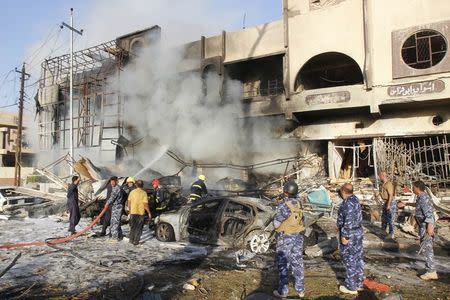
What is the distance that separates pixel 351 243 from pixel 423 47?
13385 millimetres

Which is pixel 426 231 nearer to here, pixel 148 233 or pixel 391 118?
pixel 148 233

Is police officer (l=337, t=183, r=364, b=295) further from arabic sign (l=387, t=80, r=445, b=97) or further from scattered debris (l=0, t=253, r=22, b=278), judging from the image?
arabic sign (l=387, t=80, r=445, b=97)

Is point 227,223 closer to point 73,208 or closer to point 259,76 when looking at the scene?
point 73,208

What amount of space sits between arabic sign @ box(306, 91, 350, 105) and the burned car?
897cm

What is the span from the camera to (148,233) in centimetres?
981

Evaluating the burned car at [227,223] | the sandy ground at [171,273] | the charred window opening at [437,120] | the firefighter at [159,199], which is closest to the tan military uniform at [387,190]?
the sandy ground at [171,273]

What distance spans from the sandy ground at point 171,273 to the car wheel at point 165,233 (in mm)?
278

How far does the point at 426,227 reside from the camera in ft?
19.6

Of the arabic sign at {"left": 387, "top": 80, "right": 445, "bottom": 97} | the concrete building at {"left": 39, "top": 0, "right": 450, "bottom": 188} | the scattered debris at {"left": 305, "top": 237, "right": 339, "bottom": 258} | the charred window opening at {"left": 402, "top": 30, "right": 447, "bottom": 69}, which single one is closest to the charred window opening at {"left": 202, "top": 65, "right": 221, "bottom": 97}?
the concrete building at {"left": 39, "top": 0, "right": 450, "bottom": 188}

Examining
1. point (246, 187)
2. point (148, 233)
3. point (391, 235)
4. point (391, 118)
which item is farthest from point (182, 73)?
point (391, 235)

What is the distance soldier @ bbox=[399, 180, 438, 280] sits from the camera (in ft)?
19.2

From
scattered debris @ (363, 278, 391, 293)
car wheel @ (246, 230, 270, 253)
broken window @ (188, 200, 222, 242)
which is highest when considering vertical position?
broken window @ (188, 200, 222, 242)

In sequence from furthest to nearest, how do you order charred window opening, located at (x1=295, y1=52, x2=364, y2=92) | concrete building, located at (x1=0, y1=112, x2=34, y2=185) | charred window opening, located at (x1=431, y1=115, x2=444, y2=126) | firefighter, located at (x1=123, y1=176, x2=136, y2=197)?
concrete building, located at (x1=0, y1=112, x2=34, y2=185) → charred window opening, located at (x1=295, y1=52, x2=364, y2=92) → charred window opening, located at (x1=431, y1=115, x2=444, y2=126) → firefighter, located at (x1=123, y1=176, x2=136, y2=197)

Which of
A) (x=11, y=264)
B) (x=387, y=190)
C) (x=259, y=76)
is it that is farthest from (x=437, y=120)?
(x=11, y=264)
